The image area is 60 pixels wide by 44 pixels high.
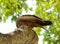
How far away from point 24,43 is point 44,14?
207 cm

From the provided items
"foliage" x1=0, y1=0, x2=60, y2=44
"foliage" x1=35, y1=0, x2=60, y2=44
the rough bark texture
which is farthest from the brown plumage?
"foliage" x1=35, y1=0, x2=60, y2=44

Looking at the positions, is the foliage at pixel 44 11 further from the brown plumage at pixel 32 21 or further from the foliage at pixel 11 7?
the brown plumage at pixel 32 21

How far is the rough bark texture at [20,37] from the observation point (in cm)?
106

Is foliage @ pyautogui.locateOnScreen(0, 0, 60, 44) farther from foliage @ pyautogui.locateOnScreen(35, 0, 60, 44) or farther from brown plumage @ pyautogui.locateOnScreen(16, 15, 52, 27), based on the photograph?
brown plumage @ pyautogui.locateOnScreen(16, 15, 52, 27)

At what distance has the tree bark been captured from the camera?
3.49ft

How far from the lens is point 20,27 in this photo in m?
1.14

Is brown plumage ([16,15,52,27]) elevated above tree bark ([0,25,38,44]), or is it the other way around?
brown plumage ([16,15,52,27])

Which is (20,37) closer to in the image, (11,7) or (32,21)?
(32,21)

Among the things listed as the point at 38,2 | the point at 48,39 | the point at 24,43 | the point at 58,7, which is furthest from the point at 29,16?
the point at 38,2

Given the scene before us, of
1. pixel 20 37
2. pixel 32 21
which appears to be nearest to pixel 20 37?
pixel 20 37

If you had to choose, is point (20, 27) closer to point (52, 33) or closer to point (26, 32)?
point (26, 32)

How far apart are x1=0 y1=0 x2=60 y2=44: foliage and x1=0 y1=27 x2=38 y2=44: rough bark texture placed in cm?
153

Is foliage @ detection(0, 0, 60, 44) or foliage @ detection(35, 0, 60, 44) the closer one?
foliage @ detection(0, 0, 60, 44)

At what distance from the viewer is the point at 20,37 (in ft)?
3.59
